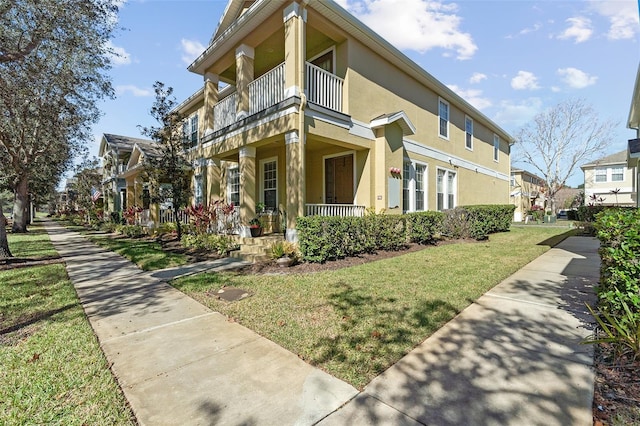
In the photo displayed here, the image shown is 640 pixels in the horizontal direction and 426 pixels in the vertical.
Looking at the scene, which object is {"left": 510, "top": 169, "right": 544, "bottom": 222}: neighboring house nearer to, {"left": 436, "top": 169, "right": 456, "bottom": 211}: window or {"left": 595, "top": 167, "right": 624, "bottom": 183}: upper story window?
{"left": 595, "top": 167, "right": 624, "bottom": 183}: upper story window

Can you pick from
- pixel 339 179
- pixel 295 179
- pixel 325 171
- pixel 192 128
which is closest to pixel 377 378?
pixel 295 179

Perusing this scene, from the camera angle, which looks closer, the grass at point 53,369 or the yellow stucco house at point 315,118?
the grass at point 53,369

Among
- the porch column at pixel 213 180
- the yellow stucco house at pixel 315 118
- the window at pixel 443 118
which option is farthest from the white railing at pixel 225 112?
the window at pixel 443 118

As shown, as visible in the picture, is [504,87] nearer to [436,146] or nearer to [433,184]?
[436,146]

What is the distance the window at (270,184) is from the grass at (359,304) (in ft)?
19.4

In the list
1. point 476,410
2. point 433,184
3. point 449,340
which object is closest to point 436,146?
point 433,184

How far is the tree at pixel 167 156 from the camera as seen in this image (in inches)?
467

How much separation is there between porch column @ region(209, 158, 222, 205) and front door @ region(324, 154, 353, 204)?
4.76 m

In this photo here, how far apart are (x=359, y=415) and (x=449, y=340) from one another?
1772 mm

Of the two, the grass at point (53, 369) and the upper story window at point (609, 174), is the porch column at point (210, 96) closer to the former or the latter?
the grass at point (53, 369)

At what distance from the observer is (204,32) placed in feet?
41.7

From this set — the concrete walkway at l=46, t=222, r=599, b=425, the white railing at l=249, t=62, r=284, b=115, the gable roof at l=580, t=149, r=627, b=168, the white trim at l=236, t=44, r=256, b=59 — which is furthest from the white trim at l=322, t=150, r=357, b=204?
the gable roof at l=580, t=149, r=627, b=168

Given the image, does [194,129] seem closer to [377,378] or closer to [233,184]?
[233,184]

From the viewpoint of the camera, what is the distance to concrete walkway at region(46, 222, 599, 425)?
238cm
